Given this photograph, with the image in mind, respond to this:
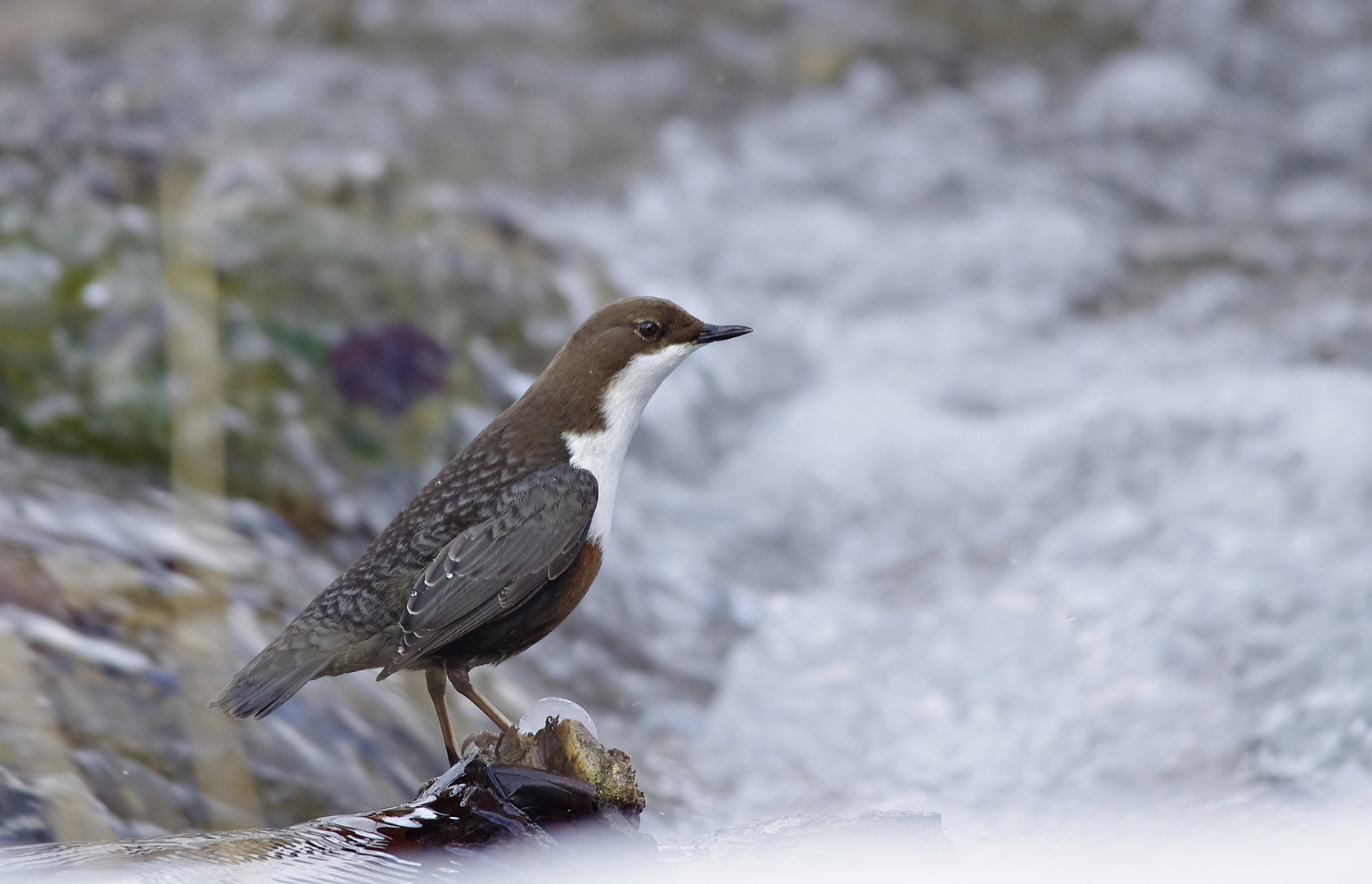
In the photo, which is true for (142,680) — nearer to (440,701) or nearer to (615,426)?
(440,701)

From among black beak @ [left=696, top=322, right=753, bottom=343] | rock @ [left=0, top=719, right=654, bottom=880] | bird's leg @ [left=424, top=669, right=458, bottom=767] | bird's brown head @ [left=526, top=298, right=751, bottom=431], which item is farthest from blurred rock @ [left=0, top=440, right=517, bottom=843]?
black beak @ [left=696, top=322, right=753, bottom=343]

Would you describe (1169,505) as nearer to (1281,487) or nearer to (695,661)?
(1281,487)

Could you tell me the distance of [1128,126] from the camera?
9.31 metres

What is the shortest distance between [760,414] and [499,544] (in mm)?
3752

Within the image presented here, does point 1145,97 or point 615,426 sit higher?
point 1145,97

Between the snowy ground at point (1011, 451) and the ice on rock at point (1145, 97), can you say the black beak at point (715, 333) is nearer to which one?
the snowy ground at point (1011, 451)

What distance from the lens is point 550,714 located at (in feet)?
10.0

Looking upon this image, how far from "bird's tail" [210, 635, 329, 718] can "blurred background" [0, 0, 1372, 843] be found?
419 millimetres

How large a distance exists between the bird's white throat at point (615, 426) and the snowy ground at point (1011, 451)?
103cm

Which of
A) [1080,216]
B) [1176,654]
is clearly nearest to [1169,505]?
[1176,654]

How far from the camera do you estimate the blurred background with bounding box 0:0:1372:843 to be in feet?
13.3

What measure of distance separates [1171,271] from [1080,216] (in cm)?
81

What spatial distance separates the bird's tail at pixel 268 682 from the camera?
9.57 ft

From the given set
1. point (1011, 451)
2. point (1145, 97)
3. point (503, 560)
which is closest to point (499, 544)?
point (503, 560)
